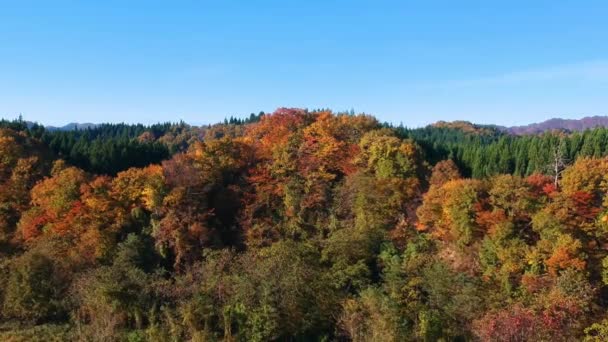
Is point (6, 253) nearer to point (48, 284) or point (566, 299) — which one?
point (48, 284)

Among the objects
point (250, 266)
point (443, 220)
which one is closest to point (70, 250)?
point (250, 266)

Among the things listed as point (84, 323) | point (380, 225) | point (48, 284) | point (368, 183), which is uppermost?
point (368, 183)

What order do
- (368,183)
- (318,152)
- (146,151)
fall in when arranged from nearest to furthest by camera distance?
(368,183)
(318,152)
(146,151)

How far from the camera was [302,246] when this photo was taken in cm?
3158

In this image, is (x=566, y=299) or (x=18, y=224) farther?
(x=18, y=224)

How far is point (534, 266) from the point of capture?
88.7ft

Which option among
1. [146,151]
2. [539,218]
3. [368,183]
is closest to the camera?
[539,218]

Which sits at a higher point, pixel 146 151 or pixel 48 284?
pixel 146 151

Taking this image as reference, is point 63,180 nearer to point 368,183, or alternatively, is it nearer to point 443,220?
point 368,183

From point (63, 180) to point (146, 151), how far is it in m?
20.1

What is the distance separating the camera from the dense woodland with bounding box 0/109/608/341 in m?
25.0

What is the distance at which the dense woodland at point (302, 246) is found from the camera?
25.0 m

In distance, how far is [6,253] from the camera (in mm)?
34812

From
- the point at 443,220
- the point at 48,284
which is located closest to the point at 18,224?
the point at 48,284
